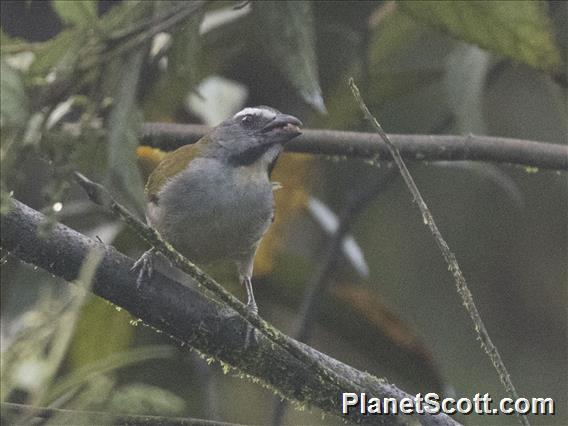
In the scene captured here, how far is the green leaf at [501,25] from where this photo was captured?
2.39 meters

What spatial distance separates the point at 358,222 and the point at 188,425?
8.23 feet

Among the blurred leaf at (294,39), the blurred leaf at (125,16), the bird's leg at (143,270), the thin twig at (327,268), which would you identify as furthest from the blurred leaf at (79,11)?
→ the thin twig at (327,268)

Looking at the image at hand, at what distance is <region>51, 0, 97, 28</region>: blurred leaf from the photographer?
1375mm

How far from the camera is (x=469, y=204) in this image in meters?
4.09

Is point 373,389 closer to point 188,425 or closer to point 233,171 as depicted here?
point 188,425

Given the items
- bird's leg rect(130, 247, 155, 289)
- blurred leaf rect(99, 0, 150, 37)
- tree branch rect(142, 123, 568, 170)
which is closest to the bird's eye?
tree branch rect(142, 123, 568, 170)

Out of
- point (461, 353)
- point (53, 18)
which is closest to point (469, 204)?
point (461, 353)

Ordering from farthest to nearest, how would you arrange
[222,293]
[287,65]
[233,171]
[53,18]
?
[53,18] → [233,171] → [287,65] → [222,293]

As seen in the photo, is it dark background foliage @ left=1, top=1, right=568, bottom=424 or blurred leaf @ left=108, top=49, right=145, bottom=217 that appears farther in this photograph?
dark background foliage @ left=1, top=1, right=568, bottom=424

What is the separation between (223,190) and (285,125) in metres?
0.25

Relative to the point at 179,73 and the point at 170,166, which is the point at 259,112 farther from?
the point at 179,73

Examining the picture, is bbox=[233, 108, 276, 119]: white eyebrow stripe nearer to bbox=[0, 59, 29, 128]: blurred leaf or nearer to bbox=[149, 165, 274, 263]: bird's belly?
bbox=[149, 165, 274, 263]: bird's belly

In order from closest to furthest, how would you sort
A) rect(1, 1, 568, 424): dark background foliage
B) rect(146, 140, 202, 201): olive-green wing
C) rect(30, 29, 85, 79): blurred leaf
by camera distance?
rect(30, 29, 85, 79): blurred leaf → rect(146, 140, 202, 201): olive-green wing → rect(1, 1, 568, 424): dark background foliage

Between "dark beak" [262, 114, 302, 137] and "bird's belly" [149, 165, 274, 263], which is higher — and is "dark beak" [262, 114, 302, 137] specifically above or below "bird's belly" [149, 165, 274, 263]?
above
